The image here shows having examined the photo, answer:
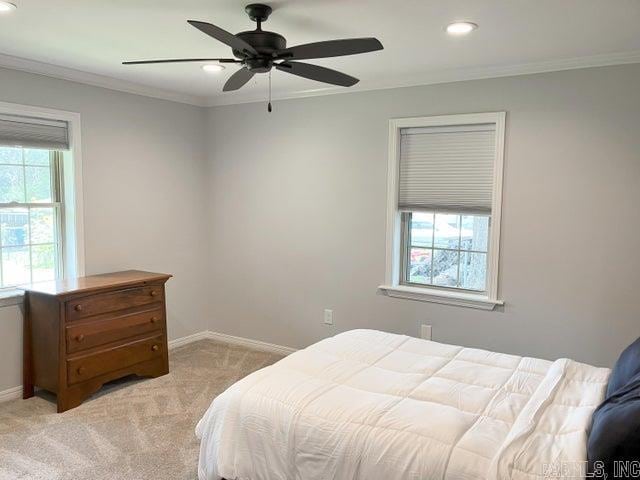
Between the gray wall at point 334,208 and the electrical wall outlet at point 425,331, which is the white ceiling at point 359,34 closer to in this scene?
the gray wall at point 334,208

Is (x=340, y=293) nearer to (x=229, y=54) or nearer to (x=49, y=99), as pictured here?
(x=229, y=54)

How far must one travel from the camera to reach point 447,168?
12.5 feet

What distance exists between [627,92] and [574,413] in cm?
218

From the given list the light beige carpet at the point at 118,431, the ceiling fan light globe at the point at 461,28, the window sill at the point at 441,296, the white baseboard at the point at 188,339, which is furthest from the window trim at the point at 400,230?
the white baseboard at the point at 188,339

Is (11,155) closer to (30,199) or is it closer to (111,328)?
(30,199)

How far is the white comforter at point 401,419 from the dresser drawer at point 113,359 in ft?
4.85

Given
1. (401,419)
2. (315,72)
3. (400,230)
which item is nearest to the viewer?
(401,419)

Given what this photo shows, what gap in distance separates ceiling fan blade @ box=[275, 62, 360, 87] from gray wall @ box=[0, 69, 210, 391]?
7.33ft

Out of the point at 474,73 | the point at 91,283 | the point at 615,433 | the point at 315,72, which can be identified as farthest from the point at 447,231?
the point at 91,283

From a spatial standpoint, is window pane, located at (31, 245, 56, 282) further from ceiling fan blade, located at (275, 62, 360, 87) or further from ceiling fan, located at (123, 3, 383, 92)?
ceiling fan blade, located at (275, 62, 360, 87)

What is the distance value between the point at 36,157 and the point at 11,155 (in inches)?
7.2

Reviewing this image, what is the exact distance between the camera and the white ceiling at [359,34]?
238cm

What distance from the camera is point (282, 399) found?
87.4 inches

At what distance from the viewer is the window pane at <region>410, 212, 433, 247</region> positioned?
13.2 ft
